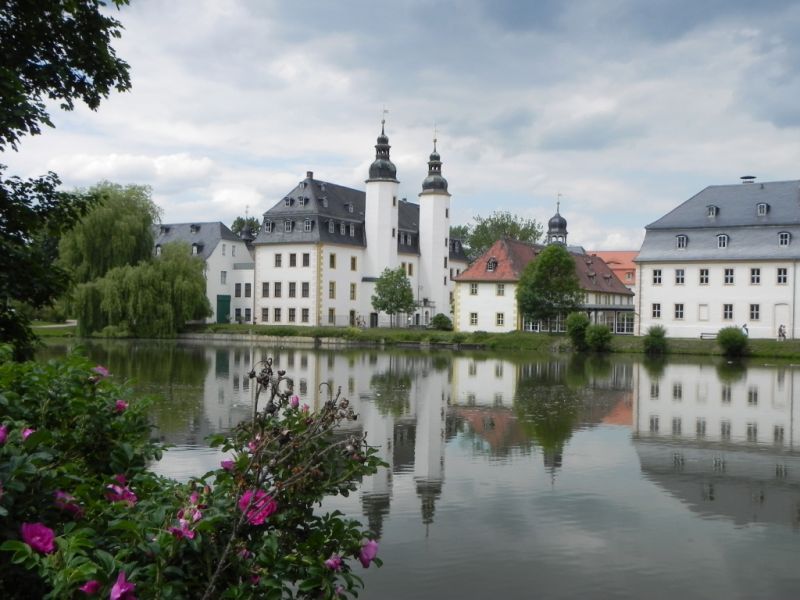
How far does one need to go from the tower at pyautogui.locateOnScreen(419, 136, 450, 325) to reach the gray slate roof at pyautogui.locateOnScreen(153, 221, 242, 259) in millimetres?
16594

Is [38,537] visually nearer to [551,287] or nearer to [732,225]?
[551,287]

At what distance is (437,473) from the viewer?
11.5 m

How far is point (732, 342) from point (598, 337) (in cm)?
725

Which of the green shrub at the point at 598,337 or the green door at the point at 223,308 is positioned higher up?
the green door at the point at 223,308

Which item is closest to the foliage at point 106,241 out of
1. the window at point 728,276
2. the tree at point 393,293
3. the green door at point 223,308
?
the tree at point 393,293

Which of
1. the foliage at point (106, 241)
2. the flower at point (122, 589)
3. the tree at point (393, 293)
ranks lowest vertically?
the flower at point (122, 589)

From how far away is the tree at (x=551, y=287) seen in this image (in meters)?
54.2

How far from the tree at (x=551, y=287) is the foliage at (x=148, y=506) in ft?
166

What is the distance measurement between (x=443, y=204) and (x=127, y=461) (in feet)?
228

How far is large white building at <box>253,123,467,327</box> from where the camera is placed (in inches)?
2692

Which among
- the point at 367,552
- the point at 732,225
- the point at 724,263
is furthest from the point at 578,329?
the point at 367,552

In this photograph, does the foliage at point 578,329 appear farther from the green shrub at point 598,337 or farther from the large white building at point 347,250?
the large white building at point 347,250

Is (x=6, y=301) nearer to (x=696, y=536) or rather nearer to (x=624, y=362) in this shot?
(x=696, y=536)

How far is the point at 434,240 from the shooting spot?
7350cm
